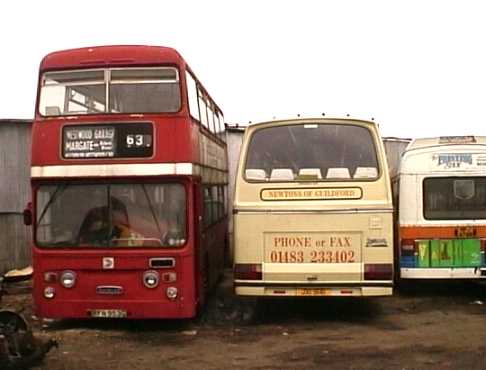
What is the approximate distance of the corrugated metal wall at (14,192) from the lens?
59.5 ft

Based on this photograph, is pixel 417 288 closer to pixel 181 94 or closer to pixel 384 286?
pixel 384 286

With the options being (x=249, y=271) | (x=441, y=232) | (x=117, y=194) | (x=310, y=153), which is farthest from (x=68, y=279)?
(x=441, y=232)

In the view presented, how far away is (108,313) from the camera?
433 inches

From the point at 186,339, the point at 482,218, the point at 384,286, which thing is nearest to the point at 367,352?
the point at 384,286

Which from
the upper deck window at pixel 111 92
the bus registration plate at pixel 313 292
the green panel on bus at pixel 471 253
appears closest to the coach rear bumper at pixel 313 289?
the bus registration plate at pixel 313 292

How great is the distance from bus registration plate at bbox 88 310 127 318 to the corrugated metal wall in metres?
7.74

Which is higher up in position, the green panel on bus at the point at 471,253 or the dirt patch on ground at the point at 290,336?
the green panel on bus at the point at 471,253

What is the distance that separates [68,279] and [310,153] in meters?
4.00

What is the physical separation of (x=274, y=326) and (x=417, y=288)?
5.06m

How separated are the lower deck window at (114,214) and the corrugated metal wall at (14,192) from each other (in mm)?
7583

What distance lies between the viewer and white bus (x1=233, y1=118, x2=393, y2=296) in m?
11.2

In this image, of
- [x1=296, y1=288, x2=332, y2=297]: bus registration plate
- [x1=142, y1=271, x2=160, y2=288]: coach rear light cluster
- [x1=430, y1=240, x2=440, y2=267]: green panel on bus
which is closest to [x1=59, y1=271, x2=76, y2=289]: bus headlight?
[x1=142, y1=271, x2=160, y2=288]: coach rear light cluster

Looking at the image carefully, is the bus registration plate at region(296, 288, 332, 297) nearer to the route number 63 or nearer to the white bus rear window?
the route number 63

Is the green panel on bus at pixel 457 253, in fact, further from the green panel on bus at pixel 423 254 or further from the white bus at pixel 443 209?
the green panel on bus at pixel 423 254
